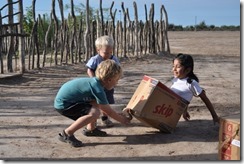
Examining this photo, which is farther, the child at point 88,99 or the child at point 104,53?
the child at point 104,53

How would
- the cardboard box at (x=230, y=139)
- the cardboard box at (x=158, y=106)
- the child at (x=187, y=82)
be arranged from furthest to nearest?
the child at (x=187, y=82) → the cardboard box at (x=158, y=106) → the cardboard box at (x=230, y=139)

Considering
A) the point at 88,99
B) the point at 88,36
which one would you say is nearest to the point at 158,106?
the point at 88,99

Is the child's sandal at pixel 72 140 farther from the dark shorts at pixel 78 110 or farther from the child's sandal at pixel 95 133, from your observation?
the child's sandal at pixel 95 133

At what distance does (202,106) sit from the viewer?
5.19 m

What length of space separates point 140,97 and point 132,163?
108 centimetres

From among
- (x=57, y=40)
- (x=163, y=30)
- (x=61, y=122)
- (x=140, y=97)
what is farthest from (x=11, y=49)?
(x=163, y=30)

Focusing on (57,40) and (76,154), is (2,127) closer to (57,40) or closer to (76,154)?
(76,154)

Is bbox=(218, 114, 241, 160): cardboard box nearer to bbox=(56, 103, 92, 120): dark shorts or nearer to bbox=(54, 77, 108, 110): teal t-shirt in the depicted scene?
bbox=(54, 77, 108, 110): teal t-shirt

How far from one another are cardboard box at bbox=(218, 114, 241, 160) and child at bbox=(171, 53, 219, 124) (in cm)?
101

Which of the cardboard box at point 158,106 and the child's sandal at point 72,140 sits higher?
the cardboard box at point 158,106

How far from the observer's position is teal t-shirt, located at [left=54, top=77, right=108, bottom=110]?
346 cm

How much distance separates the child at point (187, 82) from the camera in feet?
12.9

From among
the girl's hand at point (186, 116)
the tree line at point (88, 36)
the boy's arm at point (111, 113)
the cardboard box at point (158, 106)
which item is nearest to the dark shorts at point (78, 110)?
the boy's arm at point (111, 113)

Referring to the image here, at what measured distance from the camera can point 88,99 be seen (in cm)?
360
